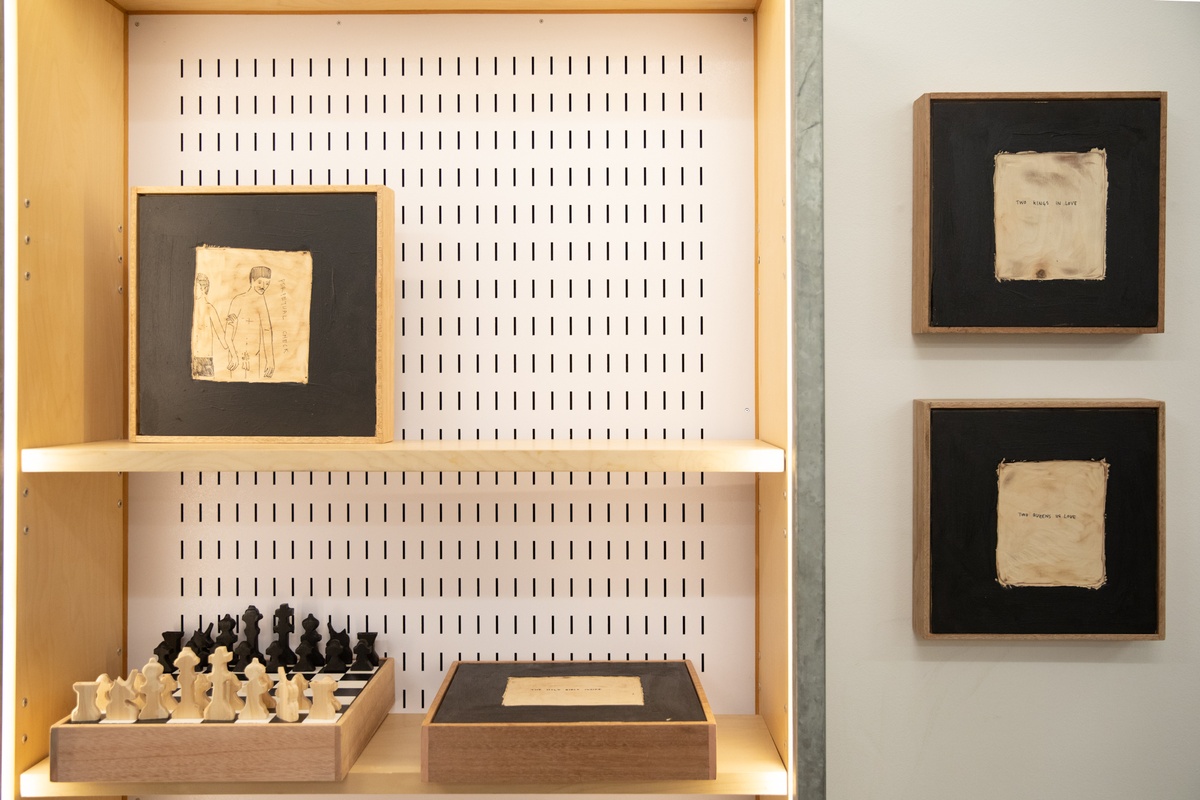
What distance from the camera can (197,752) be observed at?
1263mm

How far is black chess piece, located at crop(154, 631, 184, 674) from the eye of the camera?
150 cm

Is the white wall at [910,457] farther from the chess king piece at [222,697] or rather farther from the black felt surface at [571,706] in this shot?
the chess king piece at [222,697]

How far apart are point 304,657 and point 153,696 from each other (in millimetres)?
252

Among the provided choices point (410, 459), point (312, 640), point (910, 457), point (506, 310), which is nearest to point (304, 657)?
point (312, 640)

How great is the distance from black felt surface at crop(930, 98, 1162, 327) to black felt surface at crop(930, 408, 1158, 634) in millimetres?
146

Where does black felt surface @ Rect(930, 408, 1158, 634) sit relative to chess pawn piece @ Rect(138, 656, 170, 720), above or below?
above

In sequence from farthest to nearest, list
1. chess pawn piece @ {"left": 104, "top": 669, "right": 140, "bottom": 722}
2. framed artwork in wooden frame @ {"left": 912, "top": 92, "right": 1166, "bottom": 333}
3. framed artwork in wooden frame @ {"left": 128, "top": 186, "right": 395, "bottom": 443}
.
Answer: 1. framed artwork in wooden frame @ {"left": 128, "top": 186, "right": 395, "bottom": 443}
2. chess pawn piece @ {"left": 104, "top": 669, "right": 140, "bottom": 722}
3. framed artwork in wooden frame @ {"left": 912, "top": 92, "right": 1166, "bottom": 333}

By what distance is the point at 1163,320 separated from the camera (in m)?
1.20

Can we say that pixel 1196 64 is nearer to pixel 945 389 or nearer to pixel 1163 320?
pixel 1163 320

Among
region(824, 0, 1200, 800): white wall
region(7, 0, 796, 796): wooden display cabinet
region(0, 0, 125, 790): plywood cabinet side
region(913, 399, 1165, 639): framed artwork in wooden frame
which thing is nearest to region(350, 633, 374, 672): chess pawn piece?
region(7, 0, 796, 796): wooden display cabinet

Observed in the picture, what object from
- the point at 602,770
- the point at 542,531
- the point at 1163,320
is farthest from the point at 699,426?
the point at 1163,320

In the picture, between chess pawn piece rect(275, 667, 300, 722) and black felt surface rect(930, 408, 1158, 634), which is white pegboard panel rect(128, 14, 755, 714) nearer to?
chess pawn piece rect(275, 667, 300, 722)

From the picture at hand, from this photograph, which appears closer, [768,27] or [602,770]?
[602,770]

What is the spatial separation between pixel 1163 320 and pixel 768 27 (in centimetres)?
79
